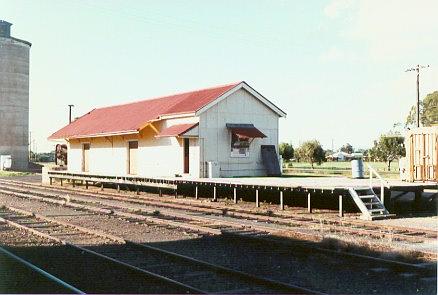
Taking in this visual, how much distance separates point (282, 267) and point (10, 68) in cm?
5788

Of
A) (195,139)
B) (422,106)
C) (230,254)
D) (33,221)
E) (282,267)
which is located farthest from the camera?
(422,106)

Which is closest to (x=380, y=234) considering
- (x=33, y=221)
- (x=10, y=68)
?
(x=33, y=221)

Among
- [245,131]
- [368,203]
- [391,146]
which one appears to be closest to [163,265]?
[368,203]

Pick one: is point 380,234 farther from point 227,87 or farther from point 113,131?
point 113,131

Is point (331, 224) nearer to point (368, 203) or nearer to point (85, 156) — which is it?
point (368, 203)

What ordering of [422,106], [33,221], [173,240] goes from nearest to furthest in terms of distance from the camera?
[173,240] → [33,221] → [422,106]

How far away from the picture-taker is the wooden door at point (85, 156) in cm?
3381

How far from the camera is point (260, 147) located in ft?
85.3

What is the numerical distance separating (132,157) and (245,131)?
766cm

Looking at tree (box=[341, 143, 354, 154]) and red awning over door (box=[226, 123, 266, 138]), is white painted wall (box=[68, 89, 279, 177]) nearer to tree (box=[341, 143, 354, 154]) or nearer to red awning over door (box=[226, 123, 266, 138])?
red awning over door (box=[226, 123, 266, 138])

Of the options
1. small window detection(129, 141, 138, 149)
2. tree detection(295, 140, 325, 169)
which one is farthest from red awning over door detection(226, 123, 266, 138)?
tree detection(295, 140, 325, 169)

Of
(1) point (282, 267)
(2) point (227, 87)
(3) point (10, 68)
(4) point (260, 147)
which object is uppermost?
(3) point (10, 68)

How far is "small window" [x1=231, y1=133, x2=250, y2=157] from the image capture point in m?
25.1

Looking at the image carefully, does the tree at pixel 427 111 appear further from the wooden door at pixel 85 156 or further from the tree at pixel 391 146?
the wooden door at pixel 85 156
